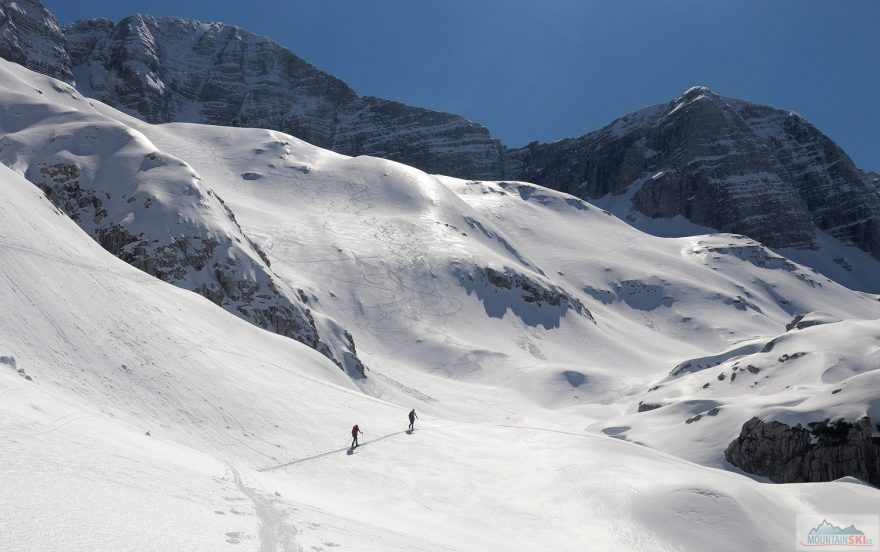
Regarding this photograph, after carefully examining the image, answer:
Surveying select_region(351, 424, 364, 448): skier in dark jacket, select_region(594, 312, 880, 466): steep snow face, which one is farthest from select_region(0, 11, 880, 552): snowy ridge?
select_region(351, 424, 364, 448): skier in dark jacket

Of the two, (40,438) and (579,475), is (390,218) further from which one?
(40,438)

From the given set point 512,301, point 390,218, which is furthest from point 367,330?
point 390,218

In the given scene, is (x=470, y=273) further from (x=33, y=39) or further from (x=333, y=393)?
(x=33, y=39)

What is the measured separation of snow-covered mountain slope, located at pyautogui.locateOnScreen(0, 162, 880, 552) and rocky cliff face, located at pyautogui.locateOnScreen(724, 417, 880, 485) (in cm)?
441

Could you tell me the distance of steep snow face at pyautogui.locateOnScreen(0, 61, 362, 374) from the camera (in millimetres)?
54531

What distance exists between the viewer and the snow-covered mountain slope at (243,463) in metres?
11.0

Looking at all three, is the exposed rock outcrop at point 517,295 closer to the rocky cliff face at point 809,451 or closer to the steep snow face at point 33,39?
the rocky cliff face at point 809,451

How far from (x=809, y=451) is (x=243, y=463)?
2739cm

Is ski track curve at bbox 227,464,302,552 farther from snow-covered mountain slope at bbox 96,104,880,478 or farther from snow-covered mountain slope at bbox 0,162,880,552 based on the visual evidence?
snow-covered mountain slope at bbox 96,104,880,478

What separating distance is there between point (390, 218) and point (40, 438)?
99886mm

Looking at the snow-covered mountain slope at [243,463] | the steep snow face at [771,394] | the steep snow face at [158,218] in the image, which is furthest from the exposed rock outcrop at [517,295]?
the snow-covered mountain slope at [243,463]

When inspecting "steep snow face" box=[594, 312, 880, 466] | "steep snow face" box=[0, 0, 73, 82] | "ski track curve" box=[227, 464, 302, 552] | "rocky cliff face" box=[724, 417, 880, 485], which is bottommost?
"ski track curve" box=[227, 464, 302, 552]

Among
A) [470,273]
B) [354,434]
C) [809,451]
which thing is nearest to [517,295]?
[470,273]

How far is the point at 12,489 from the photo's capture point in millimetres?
9516
